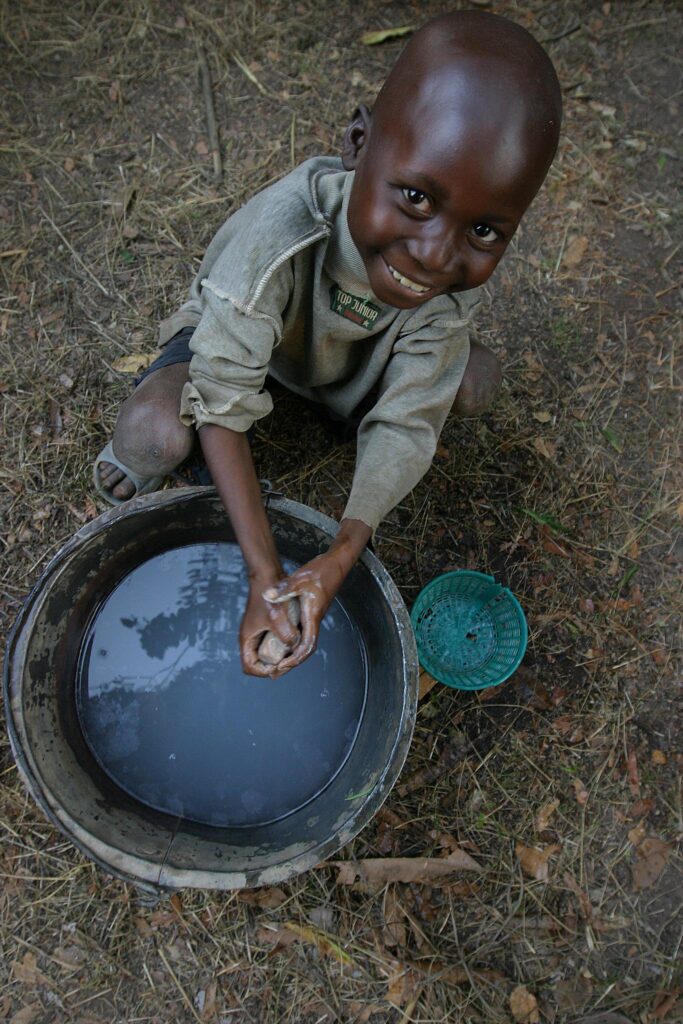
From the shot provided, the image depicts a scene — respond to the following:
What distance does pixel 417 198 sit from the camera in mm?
1172

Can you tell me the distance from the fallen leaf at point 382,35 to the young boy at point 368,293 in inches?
54.5

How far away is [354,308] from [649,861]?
176cm

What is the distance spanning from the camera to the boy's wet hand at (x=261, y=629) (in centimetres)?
151

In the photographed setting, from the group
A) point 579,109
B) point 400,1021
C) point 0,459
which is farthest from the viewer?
point 579,109

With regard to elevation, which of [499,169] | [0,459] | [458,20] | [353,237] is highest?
[458,20]

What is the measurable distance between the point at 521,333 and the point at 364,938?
187 centimetres

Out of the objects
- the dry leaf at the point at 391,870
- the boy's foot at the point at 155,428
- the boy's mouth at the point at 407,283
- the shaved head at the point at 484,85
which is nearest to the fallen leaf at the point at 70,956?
the dry leaf at the point at 391,870

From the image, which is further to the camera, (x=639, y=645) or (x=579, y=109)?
(x=579, y=109)

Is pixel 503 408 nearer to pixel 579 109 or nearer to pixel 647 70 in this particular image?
pixel 579 109

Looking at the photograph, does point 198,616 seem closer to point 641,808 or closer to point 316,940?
point 316,940

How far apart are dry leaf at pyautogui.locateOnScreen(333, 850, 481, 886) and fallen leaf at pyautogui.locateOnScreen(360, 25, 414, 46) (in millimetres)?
2645

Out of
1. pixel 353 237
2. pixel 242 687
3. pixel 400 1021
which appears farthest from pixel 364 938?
pixel 353 237

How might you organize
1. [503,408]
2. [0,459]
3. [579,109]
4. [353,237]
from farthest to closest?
1. [579,109]
2. [503,408]
3. [0,459]
4. [353,237]

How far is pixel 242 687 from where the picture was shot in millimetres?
1963
